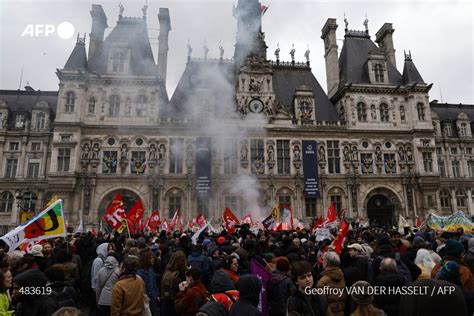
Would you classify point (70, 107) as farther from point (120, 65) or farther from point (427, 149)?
point (427, 149)

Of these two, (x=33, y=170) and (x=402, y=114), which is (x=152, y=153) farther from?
(x=402, y=114)

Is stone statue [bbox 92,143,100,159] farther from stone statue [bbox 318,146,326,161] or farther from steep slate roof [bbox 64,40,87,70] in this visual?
stone statue [bbox 318,146,326,161]

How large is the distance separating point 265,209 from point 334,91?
1720cm

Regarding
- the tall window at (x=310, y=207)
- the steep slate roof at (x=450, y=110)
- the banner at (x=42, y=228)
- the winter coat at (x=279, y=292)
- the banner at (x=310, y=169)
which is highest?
the steep slate roof at (x=450, y=110)

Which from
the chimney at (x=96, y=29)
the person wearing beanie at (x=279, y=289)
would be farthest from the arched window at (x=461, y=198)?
the chimney at (x=96, y=29)

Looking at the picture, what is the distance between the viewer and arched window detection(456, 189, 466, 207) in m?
37.6

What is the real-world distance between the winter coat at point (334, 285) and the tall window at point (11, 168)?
122 ft

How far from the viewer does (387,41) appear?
41125 mm

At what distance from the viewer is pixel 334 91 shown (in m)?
38.5

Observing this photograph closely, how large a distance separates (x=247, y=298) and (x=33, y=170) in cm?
3672

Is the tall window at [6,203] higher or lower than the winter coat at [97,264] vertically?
higher

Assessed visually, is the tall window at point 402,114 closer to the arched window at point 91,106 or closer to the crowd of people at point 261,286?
the crowd of people at point 261,286

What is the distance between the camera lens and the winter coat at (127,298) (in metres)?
5.07

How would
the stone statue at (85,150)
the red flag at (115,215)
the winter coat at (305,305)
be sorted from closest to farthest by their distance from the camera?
1. the winter coat at (305,305)
2. the red flag at (115,215)
3. the stone statue at (85,150)
